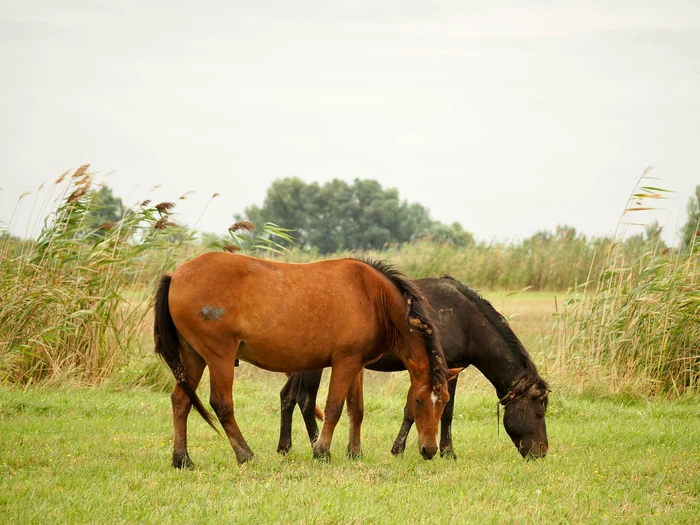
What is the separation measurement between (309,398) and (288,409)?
226mm

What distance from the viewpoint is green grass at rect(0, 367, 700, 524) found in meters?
4.95

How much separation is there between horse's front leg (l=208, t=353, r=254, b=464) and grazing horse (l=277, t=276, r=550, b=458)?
2.94ft

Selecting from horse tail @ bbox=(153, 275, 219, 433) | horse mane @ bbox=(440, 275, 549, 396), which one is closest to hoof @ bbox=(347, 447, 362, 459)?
horse tail @ bbox=(153, 275, 219, 433)

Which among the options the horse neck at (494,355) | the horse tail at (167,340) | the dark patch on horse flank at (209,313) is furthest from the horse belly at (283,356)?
the horse neck at (494,355)

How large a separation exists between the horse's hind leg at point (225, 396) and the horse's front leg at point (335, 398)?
64 centimetres

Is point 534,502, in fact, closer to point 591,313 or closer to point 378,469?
point 378,469

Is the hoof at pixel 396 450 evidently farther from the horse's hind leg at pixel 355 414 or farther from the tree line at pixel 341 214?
the tree line at pixel 341 214

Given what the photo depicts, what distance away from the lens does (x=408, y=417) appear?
712cm

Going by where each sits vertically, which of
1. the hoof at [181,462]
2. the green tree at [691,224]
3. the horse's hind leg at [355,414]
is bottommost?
the hoof at [181,462]

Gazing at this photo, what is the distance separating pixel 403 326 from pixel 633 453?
251cm

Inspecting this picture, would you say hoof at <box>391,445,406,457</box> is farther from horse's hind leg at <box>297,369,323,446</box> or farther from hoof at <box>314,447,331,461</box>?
hoof at <box>314,447,331,461</box>

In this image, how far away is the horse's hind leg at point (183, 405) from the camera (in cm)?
621

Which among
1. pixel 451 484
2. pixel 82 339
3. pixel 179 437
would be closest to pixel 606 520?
pixel 451 484

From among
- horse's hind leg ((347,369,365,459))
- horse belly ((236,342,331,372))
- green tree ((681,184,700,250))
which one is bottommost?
horse's hind leg ((347,369,365,459))
